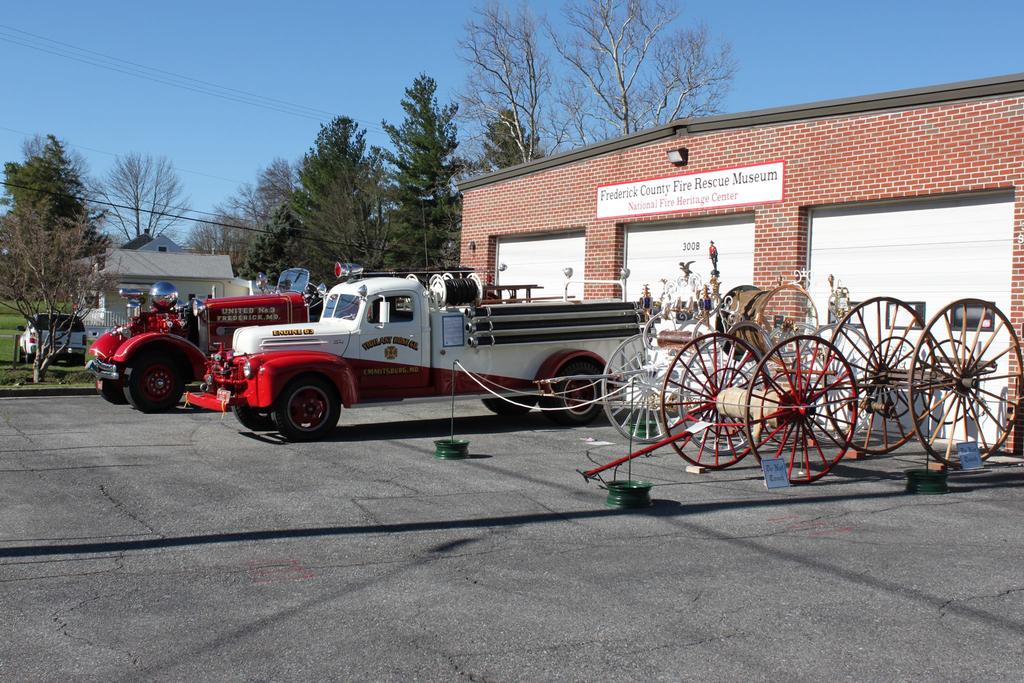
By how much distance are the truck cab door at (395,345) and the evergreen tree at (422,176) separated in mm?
36807

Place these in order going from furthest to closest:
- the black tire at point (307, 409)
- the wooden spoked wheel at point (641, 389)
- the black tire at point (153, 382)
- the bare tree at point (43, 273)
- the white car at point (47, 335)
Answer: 1. the white car at point (47, 335)
2. the bare tree at point (43, 273)
3. the black tire at point (153, 382)
4. the black tire at point (307, 409)
5. the wooden spoked wheel at point (641, 389)

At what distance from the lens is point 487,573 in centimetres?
662

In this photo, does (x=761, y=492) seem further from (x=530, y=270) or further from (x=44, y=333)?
(x=44, y=333)

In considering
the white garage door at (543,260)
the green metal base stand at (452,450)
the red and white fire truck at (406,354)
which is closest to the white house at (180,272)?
the white garage door at (543,260)

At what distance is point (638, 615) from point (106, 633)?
2.96 m

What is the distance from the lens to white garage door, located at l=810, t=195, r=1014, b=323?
12789 millimetres

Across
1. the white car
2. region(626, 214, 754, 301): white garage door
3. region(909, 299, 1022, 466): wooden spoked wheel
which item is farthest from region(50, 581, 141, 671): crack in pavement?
the white car

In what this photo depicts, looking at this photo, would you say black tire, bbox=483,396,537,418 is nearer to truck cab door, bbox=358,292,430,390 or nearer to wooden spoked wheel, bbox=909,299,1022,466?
truck cab door, bbox=358,292,430,390

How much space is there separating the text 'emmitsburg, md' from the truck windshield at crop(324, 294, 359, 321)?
6331 mm

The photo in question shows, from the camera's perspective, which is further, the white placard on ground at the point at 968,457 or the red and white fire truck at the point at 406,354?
the red and white fire truck at the point at 406,354

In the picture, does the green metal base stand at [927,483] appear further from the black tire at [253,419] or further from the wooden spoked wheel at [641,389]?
the black tire at [253,419]

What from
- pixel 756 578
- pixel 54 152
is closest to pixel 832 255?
pixel 756 578

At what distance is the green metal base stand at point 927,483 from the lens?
9734mm

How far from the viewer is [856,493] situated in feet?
31.9
